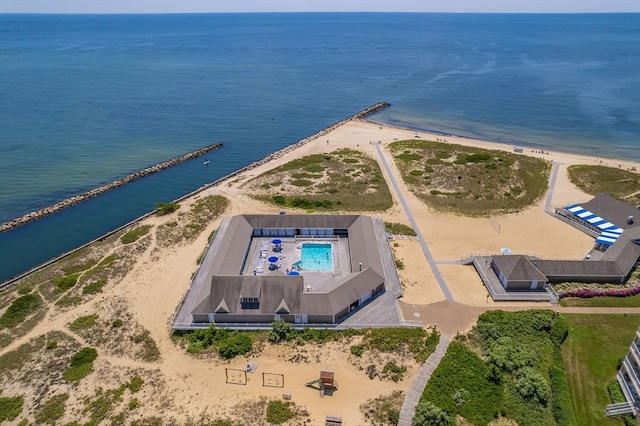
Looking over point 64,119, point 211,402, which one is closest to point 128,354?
point 211,402

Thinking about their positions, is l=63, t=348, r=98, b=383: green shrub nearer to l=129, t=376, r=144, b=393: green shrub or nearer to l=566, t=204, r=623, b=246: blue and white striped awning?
l=129, t=376, r=144, b=393: green shrub

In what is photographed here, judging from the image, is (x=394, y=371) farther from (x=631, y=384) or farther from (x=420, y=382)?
(x=631, y=384)

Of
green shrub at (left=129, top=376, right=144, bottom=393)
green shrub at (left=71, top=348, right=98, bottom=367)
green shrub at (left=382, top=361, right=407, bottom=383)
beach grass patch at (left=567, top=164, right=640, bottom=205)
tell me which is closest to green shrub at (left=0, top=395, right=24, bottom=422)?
green shrub at (left=71, top=348, right=98, bottom=367)

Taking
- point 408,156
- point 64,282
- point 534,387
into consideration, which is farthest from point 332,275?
point 408,156

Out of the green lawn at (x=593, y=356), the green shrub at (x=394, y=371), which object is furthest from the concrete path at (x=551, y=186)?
the green shrub at (x=394, y=371)

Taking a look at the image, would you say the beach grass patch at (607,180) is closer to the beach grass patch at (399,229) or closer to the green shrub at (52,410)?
the beach grass patch at (399,229)

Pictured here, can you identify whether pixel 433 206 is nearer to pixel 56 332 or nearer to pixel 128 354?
pixel 128 354
